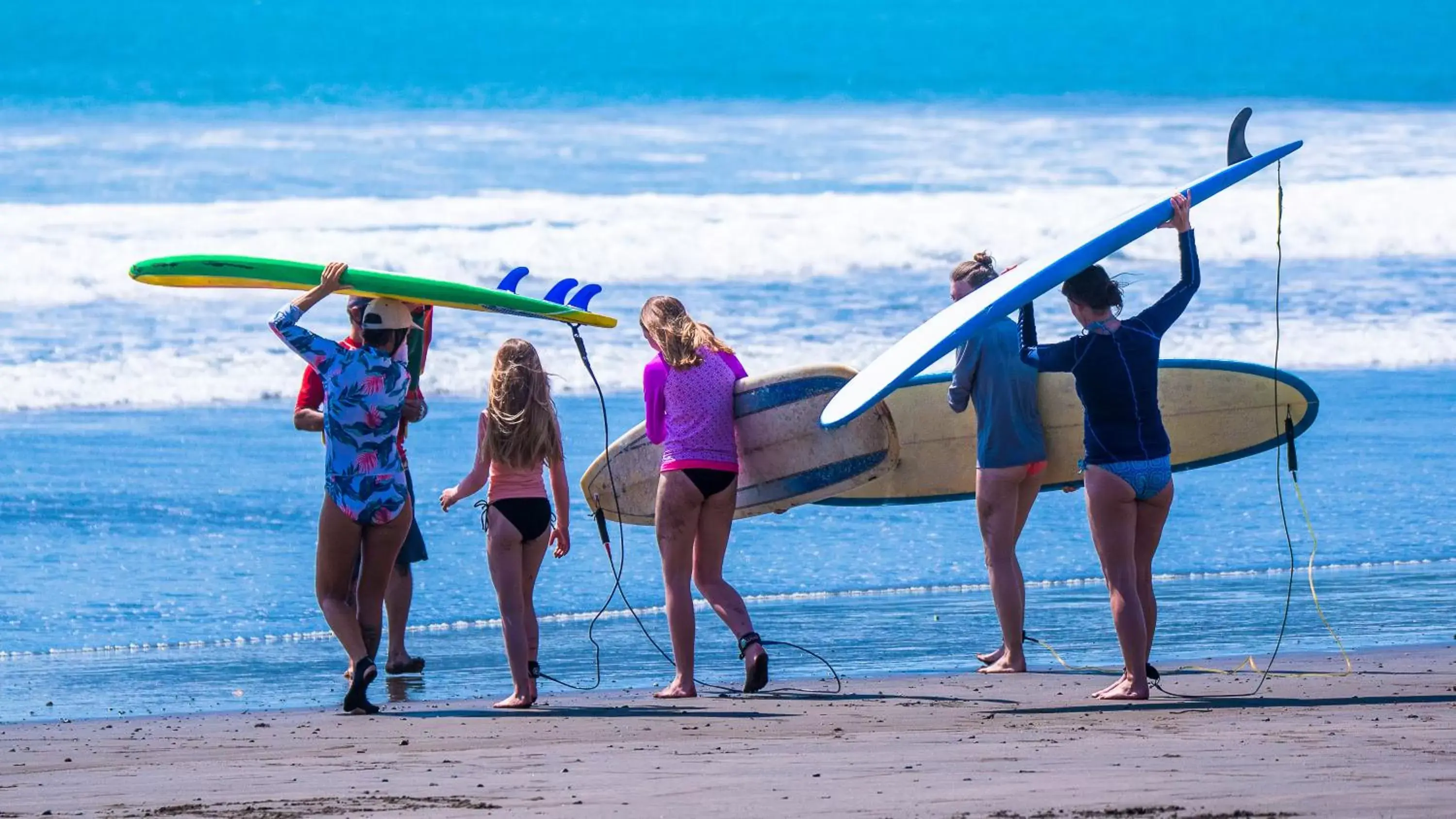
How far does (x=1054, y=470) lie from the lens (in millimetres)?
7637

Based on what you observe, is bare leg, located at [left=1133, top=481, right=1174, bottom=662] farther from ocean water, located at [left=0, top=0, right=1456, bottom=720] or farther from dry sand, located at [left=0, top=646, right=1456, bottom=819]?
ocean water, located at [left=0, top=0, right=1456, bottom=720]

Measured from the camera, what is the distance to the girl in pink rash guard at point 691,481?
618 cm

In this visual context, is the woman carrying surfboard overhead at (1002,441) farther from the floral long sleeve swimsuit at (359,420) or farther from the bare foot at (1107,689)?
the floral long sleeve swimsuit at (359,420)

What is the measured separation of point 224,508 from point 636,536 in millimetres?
2296

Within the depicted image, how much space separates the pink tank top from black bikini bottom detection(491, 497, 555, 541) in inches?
17.6

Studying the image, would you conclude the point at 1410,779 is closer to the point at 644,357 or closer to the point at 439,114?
the point at 644,357

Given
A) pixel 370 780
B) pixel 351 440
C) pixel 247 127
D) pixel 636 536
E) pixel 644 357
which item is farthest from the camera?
pixel 247 127

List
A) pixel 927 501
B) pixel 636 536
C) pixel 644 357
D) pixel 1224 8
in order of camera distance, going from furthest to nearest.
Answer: pixel 1224 8, pixel 644 357, pixel 636 536, pixel 927 501

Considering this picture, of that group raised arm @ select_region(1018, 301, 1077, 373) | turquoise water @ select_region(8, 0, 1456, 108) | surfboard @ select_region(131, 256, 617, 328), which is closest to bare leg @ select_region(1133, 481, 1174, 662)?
raised arm @ select_region(1018, 301, 1077, 373)

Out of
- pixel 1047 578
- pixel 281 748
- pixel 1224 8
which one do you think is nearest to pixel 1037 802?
pixel 281 748

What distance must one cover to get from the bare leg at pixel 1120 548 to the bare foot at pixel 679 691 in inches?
56.4

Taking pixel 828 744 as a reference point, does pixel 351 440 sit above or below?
above

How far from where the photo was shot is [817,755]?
483cm

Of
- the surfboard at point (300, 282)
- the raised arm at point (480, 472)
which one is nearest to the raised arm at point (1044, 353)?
the surfboard at point (300, 282)
